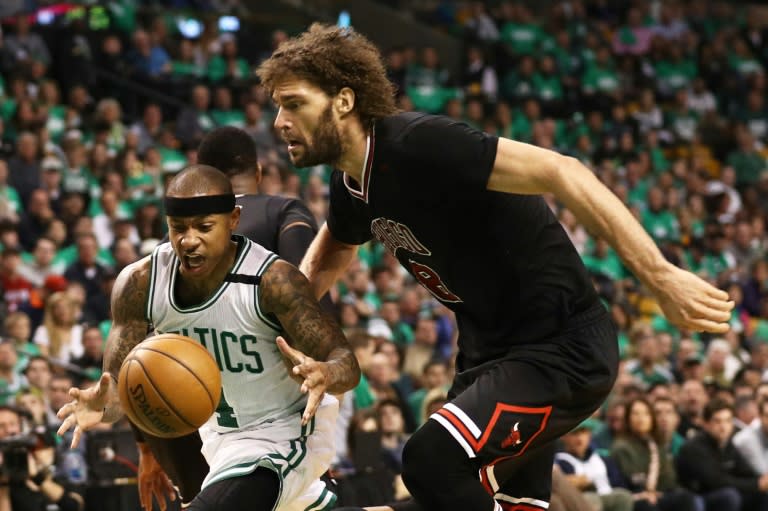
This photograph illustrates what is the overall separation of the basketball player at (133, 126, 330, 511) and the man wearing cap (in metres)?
4.47

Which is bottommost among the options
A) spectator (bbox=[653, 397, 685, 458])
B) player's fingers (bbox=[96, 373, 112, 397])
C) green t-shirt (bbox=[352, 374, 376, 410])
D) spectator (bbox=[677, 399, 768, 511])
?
spectator (bbox=[677, 399, 768, 511])

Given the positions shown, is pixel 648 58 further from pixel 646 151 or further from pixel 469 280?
pixel 469 280

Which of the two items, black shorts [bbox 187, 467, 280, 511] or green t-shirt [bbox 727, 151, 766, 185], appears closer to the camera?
black shorts [bbox 187, 467, 280, 511]

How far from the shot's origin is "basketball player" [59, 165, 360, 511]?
4.84 metres

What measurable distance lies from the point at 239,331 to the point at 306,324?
0.99 ft

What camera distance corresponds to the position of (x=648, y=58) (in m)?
21.3

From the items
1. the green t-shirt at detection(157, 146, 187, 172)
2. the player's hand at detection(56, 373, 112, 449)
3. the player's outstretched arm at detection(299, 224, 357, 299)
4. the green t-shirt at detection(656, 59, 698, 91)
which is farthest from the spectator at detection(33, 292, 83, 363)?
the green t-shirt at detection(656, 59, 698, 91)

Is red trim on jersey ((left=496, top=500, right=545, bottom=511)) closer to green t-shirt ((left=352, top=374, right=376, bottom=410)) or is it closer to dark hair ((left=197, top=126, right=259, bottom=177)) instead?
dark hair ((left=197, top=126, right=259, bottom=177))

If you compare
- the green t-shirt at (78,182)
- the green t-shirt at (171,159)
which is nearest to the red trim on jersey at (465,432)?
the green t-shirt at (78,182)

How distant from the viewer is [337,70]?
15.4 feet

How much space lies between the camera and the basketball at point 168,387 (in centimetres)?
460

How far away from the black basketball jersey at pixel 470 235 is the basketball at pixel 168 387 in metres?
0.84

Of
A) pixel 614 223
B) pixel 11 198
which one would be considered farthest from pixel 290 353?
pixel 11 198

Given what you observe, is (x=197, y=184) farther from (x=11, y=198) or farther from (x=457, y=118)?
(x=457, y=118)
